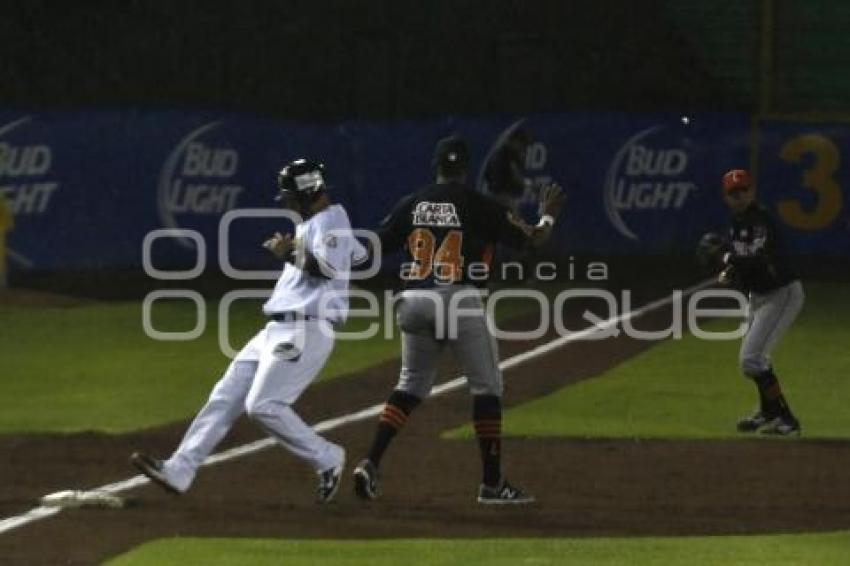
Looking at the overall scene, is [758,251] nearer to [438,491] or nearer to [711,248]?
[711,248]

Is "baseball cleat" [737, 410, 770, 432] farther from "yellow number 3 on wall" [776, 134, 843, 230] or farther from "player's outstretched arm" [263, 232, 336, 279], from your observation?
"yellow number 3 on wall" [776, 134, 843, 230]

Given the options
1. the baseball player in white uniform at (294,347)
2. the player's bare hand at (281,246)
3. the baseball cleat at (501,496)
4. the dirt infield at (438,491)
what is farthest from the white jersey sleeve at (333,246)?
the baseball cleat at (501,496)

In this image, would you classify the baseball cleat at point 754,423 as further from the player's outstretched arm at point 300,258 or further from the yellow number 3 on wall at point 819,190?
the yellow number 3 on wall at point 819,190

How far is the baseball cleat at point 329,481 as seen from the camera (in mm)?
13234

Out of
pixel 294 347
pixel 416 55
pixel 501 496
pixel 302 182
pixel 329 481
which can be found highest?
pixel 302 182

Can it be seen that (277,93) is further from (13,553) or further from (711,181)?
(13,553)

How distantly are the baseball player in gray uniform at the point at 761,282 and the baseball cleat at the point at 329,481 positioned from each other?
14.8 feet

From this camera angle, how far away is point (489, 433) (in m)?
13.5

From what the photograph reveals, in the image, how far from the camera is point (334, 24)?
129 ft

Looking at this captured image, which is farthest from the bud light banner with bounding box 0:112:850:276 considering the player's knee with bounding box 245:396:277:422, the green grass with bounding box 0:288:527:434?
the player's knee with bounding box 245:396:277:422

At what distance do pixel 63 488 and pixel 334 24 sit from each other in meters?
26.0

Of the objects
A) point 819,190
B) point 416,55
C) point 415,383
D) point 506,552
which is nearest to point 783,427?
point 415,383

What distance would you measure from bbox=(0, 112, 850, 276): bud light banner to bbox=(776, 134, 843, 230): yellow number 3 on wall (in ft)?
0.06

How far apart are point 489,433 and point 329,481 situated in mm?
1030
